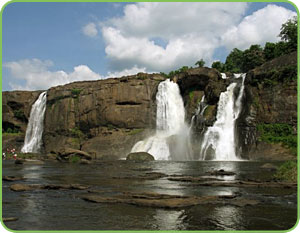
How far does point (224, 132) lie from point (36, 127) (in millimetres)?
33667

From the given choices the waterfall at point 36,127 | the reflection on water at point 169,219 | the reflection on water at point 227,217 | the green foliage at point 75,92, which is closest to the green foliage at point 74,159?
the green foliage at point 75,92

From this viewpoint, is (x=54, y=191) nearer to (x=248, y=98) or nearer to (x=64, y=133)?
(x=248, y=98)

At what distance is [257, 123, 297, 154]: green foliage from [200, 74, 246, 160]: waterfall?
3175 mm

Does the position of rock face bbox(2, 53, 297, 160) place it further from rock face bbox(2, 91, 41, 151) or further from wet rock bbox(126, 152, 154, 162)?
wet rock bbox(126, 152, 154, 162)

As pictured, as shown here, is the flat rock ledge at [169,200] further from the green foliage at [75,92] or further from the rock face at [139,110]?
the green foliage at [75,92]

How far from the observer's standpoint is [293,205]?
9.68 metres

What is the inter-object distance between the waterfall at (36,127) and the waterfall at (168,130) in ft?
68.0

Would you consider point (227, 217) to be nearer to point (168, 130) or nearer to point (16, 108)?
point (168, 130)

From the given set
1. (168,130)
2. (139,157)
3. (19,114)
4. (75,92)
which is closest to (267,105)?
(168,130)

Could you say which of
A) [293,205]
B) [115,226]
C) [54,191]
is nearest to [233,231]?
[115,226]

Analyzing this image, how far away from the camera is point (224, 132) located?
37.7 metres

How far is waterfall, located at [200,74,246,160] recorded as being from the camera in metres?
36.4

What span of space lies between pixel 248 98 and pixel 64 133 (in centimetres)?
2865

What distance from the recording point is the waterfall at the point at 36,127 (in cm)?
5625
